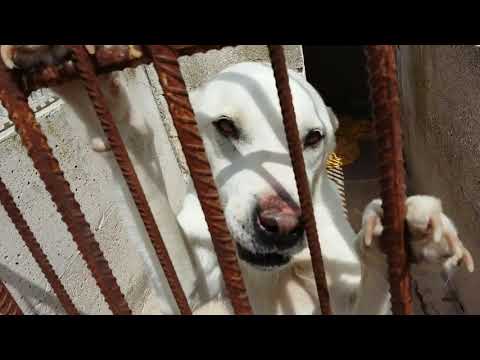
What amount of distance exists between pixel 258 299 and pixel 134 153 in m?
0.80

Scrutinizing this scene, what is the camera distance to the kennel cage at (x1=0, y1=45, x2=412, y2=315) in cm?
53

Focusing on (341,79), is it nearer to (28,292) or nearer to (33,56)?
(28,292)

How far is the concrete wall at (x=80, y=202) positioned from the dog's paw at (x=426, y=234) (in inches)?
26.1

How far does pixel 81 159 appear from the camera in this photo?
2.07 meters

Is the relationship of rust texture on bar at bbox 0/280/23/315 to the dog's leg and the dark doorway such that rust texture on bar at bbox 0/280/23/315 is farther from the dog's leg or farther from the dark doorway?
the dark doorway

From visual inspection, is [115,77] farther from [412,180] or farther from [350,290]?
[412,180]

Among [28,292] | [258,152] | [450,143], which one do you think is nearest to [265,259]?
[258,152]

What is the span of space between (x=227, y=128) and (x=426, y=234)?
0.91 metres

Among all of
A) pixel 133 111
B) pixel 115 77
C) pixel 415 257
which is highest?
pixel 115 77

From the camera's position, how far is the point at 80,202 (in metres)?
2.00

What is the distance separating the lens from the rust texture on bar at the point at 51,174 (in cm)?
71

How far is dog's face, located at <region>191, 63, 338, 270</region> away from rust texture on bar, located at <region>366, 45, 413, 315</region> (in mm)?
498
